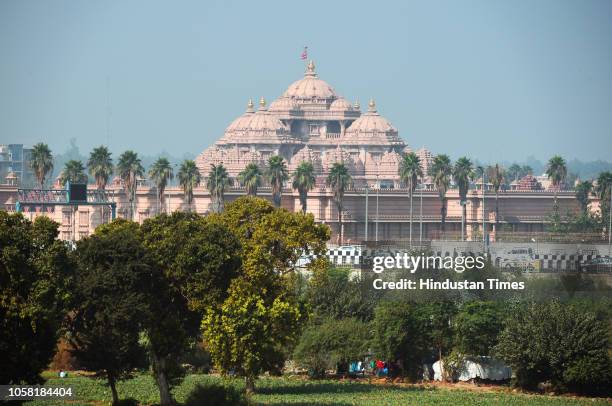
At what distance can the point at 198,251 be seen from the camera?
2357 inches

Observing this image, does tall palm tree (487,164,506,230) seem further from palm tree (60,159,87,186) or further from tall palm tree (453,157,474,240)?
palm tree (60,159,87,186)

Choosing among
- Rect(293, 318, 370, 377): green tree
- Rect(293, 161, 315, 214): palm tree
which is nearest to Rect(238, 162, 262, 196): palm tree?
Rect(293, 161, 315, 214): palm tree

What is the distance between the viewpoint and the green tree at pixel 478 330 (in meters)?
71.6

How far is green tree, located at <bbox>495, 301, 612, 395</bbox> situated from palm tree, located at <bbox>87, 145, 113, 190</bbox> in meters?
76.7

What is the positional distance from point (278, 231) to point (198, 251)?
1007 centimetres

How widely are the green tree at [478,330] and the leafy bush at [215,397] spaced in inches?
616

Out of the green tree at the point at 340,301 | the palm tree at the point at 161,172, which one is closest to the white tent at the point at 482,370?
the green tree at the point at 340,301

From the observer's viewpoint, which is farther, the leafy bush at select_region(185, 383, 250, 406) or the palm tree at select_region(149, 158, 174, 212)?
the palm tree at select_region(149, 158, 174, 212)

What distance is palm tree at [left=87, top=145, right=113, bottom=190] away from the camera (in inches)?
5600

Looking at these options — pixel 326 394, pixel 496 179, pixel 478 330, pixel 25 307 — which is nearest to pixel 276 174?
pixel 496 179

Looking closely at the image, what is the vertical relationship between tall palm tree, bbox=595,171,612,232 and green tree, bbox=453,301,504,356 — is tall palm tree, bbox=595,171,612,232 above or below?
above

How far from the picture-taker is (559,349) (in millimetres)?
67000

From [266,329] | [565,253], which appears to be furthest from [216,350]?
[565,253]

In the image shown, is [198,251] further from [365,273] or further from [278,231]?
[365,273]
